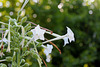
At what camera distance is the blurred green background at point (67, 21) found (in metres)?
4.42

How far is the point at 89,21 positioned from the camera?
5.93m

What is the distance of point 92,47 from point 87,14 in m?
1.04

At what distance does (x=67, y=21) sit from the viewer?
16.1 ft

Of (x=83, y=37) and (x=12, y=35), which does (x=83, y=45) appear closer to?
(x=83, y=37)

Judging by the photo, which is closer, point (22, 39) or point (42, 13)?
point (22, 39)

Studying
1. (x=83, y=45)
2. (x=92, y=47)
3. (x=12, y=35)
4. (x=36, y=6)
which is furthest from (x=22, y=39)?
(x=83, y=45)

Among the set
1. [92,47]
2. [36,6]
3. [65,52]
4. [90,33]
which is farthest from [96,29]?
[36,6]

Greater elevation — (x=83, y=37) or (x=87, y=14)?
(x=87, y=14)

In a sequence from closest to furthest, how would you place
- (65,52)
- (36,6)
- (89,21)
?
1. (36,6)
2. (65,52)
3. (89,21)

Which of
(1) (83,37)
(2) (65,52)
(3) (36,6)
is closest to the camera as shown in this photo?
(3) (36,6)

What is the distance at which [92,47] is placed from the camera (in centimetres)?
516

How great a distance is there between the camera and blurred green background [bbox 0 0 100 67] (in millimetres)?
4422

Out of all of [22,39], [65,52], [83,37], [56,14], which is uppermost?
[56,14]

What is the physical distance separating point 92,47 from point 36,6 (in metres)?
1.78
